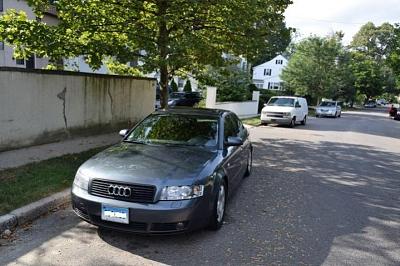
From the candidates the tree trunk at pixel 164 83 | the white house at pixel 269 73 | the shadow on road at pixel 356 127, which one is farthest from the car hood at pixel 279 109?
the white house at pixel 269 73

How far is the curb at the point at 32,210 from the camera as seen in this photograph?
4.67m

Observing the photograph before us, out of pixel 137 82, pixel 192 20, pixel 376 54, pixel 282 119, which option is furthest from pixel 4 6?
pixel 376 54

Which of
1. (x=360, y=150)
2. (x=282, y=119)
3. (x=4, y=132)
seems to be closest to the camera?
(x=4, y=132)

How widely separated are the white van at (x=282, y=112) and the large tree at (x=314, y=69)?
2676 cm

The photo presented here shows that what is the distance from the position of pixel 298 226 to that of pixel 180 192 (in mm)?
1962

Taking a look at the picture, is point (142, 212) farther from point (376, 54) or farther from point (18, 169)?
point (376, 54)

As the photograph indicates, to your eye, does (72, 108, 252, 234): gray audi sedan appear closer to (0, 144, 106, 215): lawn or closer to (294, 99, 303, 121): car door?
(0, 144, 106, 215): lawn

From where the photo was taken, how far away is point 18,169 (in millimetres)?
6781

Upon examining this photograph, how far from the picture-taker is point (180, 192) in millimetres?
4246

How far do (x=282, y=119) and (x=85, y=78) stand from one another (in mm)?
12084

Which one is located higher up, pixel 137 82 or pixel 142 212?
pixel 137 82

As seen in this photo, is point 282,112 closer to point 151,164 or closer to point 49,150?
point 49,150

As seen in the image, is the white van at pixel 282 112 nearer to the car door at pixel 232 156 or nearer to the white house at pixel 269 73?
the car door at pixel 232 156

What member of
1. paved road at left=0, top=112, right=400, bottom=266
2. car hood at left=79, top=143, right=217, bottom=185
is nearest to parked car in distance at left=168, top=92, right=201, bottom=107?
paved road at left=0, top=112, right=400, bottom=266
